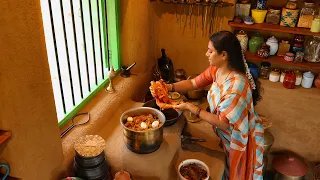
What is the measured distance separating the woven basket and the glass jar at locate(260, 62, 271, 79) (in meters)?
0.42

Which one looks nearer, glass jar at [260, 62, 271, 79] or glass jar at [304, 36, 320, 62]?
glass jar at [304, 36, 320, 62]

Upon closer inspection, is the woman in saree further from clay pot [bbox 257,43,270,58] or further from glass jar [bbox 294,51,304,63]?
glass jar [bbox 294,51,304,63]

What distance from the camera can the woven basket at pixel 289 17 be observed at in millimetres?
2906

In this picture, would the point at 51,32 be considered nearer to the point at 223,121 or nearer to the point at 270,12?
the point at 223,121

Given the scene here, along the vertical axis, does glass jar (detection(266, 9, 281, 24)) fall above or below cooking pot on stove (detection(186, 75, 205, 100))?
above

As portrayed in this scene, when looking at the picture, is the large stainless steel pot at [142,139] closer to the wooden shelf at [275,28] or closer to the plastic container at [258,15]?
the wooden shelf at [275,28]

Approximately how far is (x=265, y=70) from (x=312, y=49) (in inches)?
18.0

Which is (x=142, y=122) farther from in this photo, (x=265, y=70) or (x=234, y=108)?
(x=265, y=70)

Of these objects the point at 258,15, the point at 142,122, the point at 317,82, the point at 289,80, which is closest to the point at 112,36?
the point at 142,122

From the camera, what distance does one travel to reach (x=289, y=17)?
293 centimetres

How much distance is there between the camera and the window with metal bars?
7.13 feet

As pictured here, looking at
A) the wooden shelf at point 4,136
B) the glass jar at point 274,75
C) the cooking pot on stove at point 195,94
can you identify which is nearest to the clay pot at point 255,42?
the glass jar at point 274,75

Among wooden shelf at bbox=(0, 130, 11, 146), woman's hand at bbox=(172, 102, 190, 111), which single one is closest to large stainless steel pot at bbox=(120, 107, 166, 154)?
woman's hand at bbox=(172, 102, 190, 111)

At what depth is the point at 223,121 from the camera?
2.17 metres
